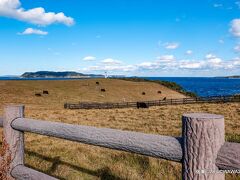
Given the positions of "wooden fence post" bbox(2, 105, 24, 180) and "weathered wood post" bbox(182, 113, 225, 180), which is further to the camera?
"wooden fence post" bbox(2, 105, 24, 180)

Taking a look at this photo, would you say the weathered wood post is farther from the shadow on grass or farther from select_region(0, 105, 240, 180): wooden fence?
the shadow on grass

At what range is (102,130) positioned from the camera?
10.3 feet

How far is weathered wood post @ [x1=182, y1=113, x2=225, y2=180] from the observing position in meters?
2.26

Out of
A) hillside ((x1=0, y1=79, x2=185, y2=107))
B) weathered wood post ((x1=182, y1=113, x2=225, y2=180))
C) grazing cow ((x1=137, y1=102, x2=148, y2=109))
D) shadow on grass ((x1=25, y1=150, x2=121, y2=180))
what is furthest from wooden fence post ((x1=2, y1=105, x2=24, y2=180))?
hillside ((x1=0, y1=79, x2=185, y2=107))

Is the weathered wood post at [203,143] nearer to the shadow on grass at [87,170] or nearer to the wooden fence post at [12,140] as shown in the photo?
the wooden fence post at [12,140]

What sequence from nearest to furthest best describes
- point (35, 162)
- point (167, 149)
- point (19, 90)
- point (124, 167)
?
1. point (167, 149)
2. point (124, 167)
3. point (35, 162)
4. point (19, 90)

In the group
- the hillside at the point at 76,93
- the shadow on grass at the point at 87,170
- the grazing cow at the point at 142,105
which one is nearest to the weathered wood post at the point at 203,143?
the shadow on grass at the point at 87,170

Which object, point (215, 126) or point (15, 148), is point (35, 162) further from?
point (215, 126)

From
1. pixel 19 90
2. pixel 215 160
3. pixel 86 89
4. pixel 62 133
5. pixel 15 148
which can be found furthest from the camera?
pixel 86 89

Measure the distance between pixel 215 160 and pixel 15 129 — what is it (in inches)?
122

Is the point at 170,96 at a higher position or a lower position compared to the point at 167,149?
lower

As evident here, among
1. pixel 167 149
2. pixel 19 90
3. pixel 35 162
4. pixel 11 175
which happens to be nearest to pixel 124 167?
pixel 35 162

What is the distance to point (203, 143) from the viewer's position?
229cm

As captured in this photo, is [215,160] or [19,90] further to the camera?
[19,90]
